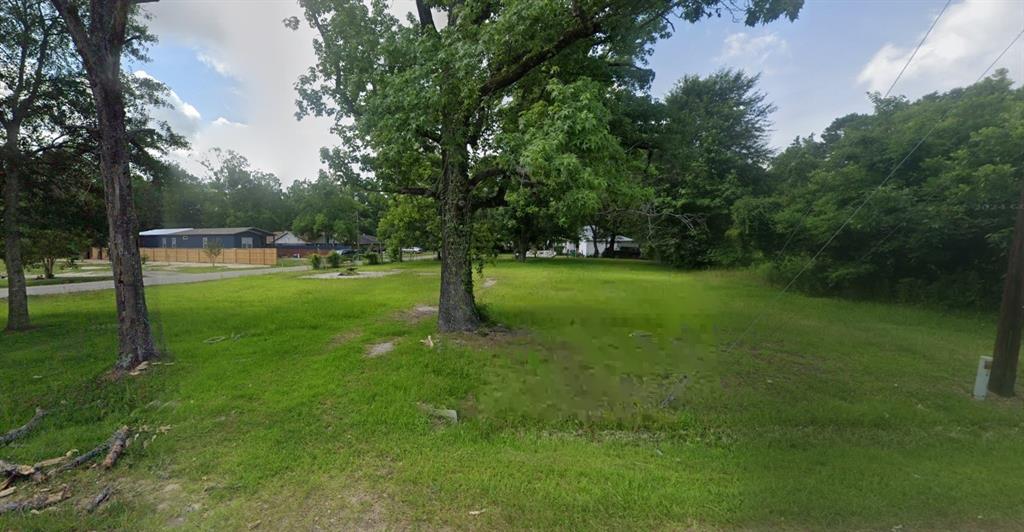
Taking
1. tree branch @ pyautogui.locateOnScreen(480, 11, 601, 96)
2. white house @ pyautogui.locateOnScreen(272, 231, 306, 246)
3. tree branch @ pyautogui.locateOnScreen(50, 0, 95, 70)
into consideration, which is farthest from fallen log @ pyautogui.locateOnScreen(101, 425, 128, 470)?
white house @ pyautogui.locateOnScreen(272, 231, 306, 246)

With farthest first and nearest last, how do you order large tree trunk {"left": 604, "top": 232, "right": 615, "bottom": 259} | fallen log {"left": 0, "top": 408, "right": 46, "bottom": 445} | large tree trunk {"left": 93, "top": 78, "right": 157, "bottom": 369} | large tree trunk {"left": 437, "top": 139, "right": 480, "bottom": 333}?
large tree trunk {"left": 604, "top": 232, "right": 615, "bottom": 259} → large tree trunk {"left": 437, "top": 139, "right": 480, "bottom": 333} → large tree trunk {"left": 93, "top": 78, "right": 157, "bottom": 369} → fallen log {"left": 0, "top": 408, "right": 46, "bottom": 445}

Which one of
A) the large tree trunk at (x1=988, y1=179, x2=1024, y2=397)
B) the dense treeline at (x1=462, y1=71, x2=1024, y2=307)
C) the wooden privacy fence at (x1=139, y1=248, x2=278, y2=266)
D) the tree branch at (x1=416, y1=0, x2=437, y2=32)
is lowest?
the wooden privacy fence at (x1=139, y1=248, x2=278, y2=266)

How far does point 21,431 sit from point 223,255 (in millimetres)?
37363

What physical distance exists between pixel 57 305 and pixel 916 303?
24.0 m

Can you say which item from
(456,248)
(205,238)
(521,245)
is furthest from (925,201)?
(205,238)

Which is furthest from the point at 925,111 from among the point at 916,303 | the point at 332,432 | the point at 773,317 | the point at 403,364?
the point at 332,432

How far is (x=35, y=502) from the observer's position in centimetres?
281

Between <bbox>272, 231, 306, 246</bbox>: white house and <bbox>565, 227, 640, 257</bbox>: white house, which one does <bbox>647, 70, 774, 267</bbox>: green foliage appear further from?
<bbox>272, 231, 306, 246</bbox>: white house

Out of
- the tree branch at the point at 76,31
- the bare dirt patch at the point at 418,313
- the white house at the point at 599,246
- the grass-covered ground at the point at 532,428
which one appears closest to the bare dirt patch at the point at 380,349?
the grass-covered ground at the point at 532,428

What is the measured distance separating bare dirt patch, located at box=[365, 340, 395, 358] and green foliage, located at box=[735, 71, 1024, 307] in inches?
409

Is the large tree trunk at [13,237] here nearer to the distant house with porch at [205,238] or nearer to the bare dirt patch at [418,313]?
the bare dirt patch at [418,313]

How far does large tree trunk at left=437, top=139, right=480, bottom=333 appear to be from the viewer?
7.54 meters

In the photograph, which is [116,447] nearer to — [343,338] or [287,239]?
[343,338]

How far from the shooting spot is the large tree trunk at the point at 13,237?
26.2 ft
